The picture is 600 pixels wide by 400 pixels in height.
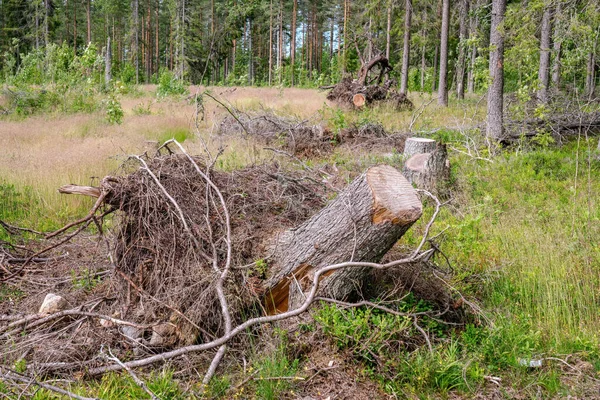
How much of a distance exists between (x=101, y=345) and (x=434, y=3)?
22.0 metres

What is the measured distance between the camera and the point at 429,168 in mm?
7109

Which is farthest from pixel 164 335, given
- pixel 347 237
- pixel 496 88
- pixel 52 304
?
pixel 496 88

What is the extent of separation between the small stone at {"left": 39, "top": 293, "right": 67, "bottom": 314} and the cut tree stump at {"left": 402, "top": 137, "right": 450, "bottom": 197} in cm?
487

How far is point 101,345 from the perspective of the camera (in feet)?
10.6

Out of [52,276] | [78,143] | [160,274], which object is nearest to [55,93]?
[78,143]

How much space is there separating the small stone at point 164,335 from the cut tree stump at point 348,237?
0.73 meters

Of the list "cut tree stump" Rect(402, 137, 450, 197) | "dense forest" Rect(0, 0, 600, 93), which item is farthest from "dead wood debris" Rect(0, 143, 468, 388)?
"dense forest" Rect(0, 0, 600, 93)

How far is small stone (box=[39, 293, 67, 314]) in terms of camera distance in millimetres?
3795

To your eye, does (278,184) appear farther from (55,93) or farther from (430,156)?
(55,93)

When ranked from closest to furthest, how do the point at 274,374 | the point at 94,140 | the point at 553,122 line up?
1. the point at 274,374
2. the point at 94,140
3. the point at 553,122

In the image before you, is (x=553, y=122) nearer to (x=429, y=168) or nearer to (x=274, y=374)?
→ (x=429, y=168)

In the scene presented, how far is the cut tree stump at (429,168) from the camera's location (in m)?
7.08

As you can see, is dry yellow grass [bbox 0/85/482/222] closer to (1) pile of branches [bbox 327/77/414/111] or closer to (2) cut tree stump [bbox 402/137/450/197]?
(1) pile of branches [bbox 327/77/414/111]

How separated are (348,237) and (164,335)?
145 centimetres
